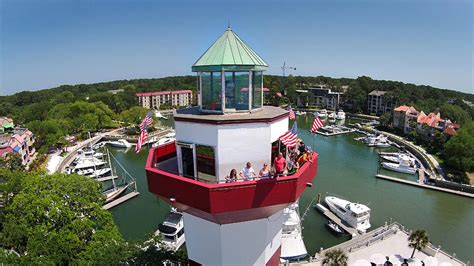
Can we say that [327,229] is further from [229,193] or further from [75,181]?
[229,193]

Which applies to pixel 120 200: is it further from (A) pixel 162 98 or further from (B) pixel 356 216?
(A) pixel 162 98

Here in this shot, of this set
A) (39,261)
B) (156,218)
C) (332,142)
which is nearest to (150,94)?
(332,142)

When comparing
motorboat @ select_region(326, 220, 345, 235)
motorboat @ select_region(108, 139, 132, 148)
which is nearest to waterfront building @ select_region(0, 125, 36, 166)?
motorboat @ select_region(108, 139, 132, 148)

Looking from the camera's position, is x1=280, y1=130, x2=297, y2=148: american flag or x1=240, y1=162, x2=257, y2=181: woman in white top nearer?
x1=240, y1=162, x2=257, y2=181: woman in white top

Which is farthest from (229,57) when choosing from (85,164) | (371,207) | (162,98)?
(162,98)

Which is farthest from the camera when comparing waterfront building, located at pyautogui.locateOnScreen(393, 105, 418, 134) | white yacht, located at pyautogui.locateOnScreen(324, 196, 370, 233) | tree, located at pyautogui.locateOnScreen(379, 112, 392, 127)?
tree, located at pyautogui.locateOnScreen(379, 112, 392, 127)

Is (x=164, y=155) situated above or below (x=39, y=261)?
above

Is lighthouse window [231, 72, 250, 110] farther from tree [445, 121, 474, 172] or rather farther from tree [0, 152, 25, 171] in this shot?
tree [445, 121, 474, 172]
